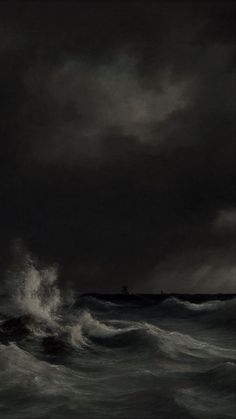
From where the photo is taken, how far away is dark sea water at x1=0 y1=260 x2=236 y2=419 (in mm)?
17734

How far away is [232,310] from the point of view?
5225 centimetres

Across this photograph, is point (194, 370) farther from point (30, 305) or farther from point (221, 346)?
point (30, 305)

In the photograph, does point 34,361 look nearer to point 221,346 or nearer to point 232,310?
point 221,346

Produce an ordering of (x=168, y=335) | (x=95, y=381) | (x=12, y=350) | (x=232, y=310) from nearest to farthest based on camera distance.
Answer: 1. (x=95, y=381)
2. (x=12, y=350)
3. (x=168, y=335)
4. (x=232, y=310)

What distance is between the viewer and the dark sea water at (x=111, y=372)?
58.2 feet

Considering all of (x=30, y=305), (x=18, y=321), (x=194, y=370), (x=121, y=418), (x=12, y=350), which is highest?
(x=30, y=305)

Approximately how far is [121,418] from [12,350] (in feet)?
33.8

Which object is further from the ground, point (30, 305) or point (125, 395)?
point (30, 305)

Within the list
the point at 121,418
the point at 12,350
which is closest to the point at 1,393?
the point at 121,418

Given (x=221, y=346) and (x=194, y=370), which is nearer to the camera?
(x=194, y=370)

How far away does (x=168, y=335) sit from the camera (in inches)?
1335

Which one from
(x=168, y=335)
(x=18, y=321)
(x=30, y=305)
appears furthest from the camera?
(x=30, y=305)

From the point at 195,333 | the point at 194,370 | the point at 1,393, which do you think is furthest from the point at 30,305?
the point at 1,393

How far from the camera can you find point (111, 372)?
2405 cm
